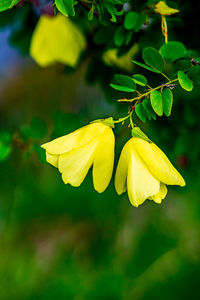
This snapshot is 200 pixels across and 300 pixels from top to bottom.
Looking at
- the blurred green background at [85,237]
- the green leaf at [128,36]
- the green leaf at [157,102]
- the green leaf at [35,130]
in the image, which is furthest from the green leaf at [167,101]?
the blurred green background at [85,237]

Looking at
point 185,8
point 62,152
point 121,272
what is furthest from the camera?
point 121,272

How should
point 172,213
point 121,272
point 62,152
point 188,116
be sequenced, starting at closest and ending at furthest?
1. point 62,152
2. point 188,116
3. point 121,272
4. point 172,213

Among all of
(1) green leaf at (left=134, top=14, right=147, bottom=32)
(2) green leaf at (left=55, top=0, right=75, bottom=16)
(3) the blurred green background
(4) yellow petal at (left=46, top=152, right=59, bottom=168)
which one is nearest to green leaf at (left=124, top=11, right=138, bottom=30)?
(1) green leaf at (left=134, top=14, right=147, bottom=32)

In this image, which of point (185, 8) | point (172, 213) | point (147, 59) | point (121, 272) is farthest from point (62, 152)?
point (172, 213)

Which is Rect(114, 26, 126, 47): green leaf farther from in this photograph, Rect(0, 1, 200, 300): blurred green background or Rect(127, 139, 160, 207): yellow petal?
Rect(0, 1, 200, 300): blurred green background

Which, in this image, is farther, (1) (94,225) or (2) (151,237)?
(1) (94,225)

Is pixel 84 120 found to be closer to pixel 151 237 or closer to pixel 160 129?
pixel 160 129
